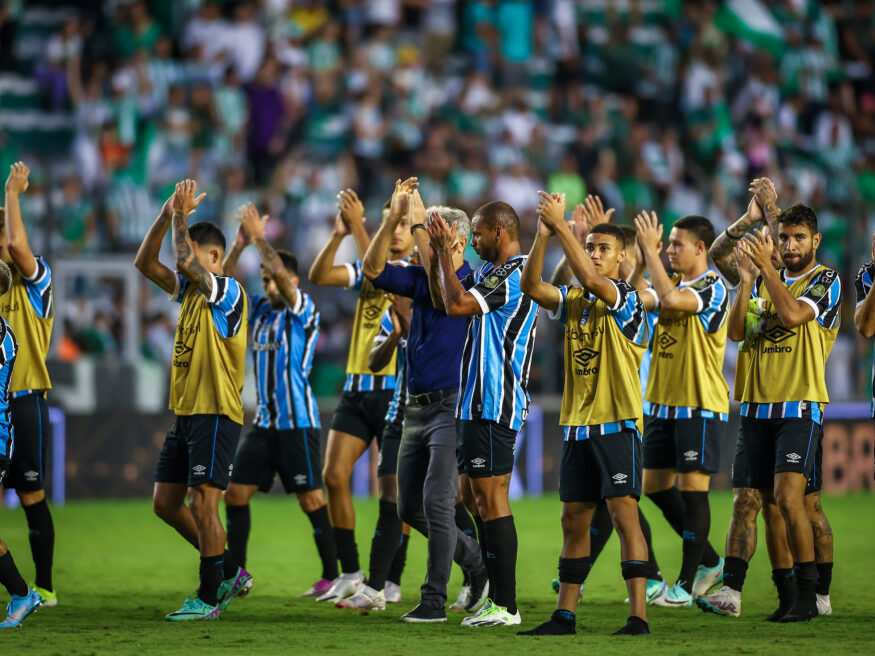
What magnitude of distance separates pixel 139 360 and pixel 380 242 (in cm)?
891

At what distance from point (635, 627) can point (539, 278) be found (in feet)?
6.39

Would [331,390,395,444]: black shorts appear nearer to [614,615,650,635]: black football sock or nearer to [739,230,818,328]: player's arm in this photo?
[614,615,650,635]: black football sock

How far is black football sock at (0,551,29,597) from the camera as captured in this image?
23.9 feet

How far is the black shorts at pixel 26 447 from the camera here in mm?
8359

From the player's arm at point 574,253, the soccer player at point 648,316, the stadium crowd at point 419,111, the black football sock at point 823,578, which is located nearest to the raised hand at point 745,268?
the soccer player at point 648,316

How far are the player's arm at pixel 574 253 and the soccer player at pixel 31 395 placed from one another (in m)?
3.57

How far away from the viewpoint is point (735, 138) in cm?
2220

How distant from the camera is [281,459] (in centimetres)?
930

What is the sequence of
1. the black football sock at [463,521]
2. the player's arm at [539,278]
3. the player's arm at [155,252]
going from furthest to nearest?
the black football sock at [463,521] → the player's arm at [155,252] → the player's arm at [539,278]

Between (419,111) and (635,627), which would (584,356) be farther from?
(419,111)

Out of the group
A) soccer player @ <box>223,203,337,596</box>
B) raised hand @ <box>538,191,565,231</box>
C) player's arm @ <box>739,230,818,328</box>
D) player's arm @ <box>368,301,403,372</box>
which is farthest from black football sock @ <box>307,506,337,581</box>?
player's arm @ <box>739,230,818,328</box>

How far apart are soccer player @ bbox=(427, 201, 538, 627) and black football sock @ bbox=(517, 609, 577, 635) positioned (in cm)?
43

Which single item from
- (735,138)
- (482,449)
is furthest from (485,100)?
(482,449)

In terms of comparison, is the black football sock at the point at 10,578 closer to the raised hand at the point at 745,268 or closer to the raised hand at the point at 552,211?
the raised hand at the point at 552,211
